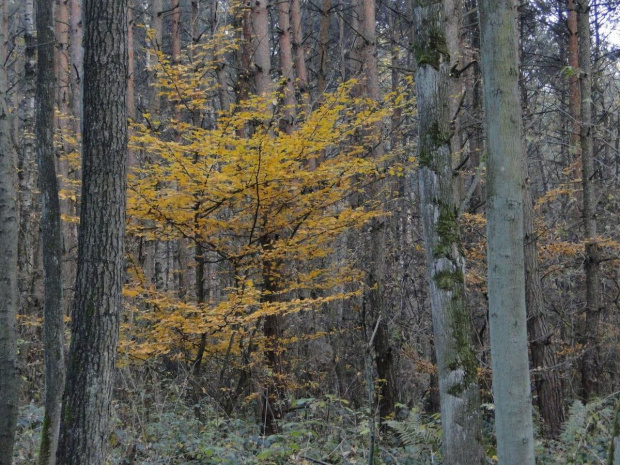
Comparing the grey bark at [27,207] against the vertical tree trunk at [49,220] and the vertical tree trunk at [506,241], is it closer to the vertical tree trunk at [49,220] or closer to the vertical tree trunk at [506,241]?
the vertical tree trunk at [49,220]

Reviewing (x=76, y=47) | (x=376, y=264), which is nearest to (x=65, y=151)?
(x=76, y=47)

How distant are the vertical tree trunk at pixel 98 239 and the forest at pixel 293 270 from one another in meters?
0.02

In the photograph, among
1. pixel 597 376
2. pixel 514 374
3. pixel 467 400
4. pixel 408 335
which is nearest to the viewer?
pixel 514 374

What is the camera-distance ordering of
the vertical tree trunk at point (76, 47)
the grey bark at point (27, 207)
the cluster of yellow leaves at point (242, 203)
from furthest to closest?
the grey bark at point (27, 207) → the vertical tree trunk at point (76, 47) → the cluster of yellow leaves at point (242, 203)

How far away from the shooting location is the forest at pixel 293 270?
366 cm

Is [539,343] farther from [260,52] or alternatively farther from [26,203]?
[26,203]

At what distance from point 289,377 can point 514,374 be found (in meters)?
8.03

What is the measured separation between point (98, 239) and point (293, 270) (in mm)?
6385

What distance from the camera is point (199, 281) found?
9.89 m

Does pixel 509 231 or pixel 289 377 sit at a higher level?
pixel 509 231

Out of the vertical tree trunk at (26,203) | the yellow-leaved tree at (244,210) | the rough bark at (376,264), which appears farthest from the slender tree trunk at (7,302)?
the vertical tree trunk at (26,203)

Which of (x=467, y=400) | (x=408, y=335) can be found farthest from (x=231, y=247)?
(x=467, y=400)

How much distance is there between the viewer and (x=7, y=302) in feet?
22.0

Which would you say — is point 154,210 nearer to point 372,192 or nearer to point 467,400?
point 372,192
